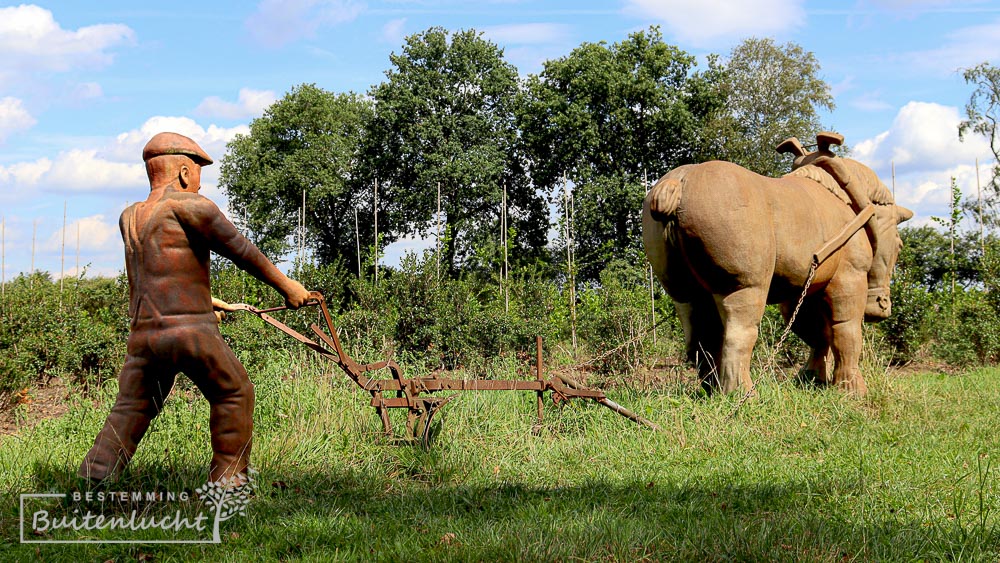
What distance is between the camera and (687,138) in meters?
24.3

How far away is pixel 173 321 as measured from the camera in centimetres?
393

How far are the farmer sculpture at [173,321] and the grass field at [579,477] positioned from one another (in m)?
0.30

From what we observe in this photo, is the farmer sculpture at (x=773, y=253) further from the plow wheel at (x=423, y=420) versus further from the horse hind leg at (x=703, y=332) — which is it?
the plow wheel at (x=423, y=420)

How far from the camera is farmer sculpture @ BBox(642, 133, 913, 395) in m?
5.93

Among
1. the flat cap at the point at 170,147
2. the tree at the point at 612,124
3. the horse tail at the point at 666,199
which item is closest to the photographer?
the flat cap at the point at 170,147

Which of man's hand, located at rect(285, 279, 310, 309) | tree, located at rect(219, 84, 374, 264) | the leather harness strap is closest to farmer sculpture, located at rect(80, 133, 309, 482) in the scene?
man's hand, located at rect(285, 279, 310, 309)

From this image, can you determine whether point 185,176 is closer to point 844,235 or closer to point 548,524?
point 548,524

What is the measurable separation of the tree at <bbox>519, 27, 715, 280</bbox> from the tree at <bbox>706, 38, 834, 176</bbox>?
1.04 metres

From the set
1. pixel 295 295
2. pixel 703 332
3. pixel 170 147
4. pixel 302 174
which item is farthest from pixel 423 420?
pixel 302 174

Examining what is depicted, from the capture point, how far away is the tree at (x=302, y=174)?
26812 millimetres

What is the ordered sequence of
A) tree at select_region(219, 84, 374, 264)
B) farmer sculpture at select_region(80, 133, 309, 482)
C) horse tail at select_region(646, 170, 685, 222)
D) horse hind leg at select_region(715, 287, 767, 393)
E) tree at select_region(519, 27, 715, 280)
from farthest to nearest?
1. tree at select_region(219, 84, 374, 264)
2. tree at select_region(519, 27, 715, 280)
3. horse hind leg at select_region(715, 287, 767, 393)
4. horse tail at select_region(646, 170, 685, 222)
5. farmer sculpture at select_region(80, 133, 309, 482)

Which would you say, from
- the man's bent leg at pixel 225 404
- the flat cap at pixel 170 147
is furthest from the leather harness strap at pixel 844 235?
the flat cap at pixel 170 147

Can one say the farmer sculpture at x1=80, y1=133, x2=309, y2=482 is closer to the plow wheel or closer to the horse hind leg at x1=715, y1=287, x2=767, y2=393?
the plow wheel

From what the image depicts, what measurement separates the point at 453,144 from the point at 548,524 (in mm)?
21489
